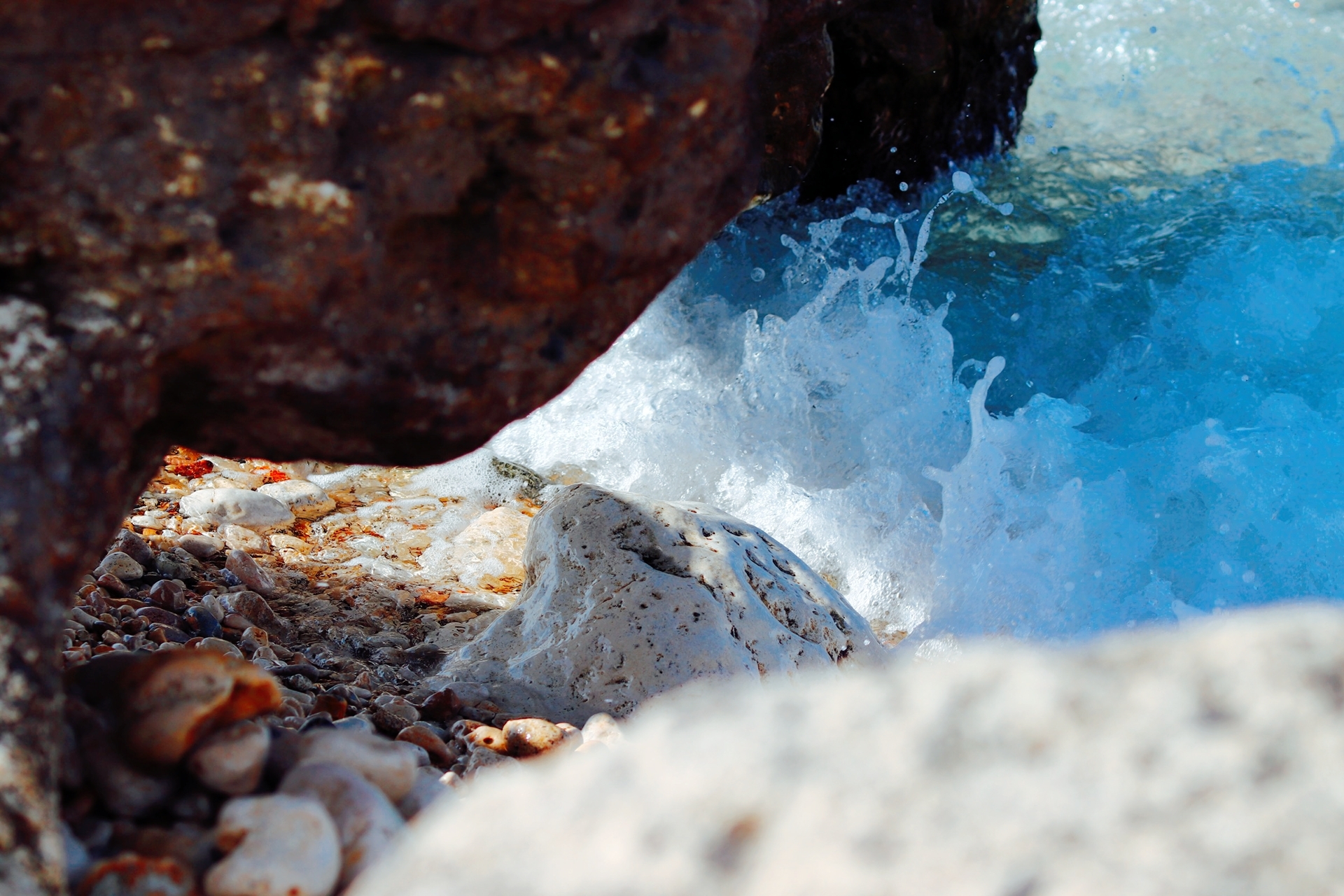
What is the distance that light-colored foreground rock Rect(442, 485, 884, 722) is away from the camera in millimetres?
3057

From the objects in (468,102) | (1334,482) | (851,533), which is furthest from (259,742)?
(1334,482)

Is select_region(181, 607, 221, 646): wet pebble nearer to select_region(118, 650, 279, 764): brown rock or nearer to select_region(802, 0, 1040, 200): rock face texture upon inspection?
select_region(118, 650, 279, 764): brown rock

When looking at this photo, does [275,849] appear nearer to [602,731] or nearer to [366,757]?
[366,757]

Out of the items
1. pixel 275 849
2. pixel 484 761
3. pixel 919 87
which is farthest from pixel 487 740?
pixel 919 87

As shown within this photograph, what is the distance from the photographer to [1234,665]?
3.22 feet

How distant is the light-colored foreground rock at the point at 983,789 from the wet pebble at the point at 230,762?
595 mm

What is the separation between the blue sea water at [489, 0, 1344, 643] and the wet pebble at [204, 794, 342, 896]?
3.64 meters

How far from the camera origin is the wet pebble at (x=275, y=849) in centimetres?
139

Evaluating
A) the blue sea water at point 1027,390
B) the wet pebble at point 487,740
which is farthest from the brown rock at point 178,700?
the blue sea water at point 1027,390

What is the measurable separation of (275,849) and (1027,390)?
5.32 m

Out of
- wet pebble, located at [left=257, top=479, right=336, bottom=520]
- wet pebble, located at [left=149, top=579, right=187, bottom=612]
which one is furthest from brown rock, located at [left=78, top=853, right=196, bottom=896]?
wet pebble, located at [left=257, top=479, right=336, bottom=520]

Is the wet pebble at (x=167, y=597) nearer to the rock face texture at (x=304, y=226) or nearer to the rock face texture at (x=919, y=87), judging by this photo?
the rock face texture at (x=304, y=226)

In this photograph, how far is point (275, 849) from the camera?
1.42m

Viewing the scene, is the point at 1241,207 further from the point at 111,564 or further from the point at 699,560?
the point at 111,564
